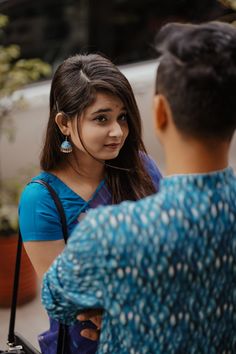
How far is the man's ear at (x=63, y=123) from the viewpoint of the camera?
149 cm

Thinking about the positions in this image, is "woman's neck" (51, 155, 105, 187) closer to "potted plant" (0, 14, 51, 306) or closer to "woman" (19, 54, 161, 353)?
"woman" (19, 54, 161, 353)

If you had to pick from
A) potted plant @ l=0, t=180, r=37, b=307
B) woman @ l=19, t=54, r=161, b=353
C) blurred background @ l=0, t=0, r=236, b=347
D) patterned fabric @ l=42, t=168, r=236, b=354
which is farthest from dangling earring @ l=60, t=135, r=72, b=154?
blurred background @ l=0, t=0, r=236, b=347

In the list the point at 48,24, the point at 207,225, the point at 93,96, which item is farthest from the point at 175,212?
the point at 48,24

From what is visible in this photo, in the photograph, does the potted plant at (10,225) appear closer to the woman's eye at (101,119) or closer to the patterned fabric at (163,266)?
the woman's eye at (101,119)

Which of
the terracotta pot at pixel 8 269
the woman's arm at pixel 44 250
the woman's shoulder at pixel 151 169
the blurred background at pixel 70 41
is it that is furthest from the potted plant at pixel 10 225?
the woman's arm at pixel 44 250

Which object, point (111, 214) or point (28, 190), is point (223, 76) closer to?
point (111, 214)

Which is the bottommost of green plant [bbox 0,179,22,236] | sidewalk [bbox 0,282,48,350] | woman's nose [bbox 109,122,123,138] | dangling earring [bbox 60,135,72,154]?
sidewalk [bbox 0,282,48,350]

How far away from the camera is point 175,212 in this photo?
90 centimetres

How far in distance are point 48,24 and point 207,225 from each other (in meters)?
5.37

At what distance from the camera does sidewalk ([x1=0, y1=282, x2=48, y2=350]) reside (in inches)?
128

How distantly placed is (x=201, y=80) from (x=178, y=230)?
0.79ft

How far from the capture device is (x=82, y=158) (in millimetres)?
1557

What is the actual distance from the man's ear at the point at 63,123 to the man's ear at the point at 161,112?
1.85ft

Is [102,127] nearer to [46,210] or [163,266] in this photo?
[46,210]
